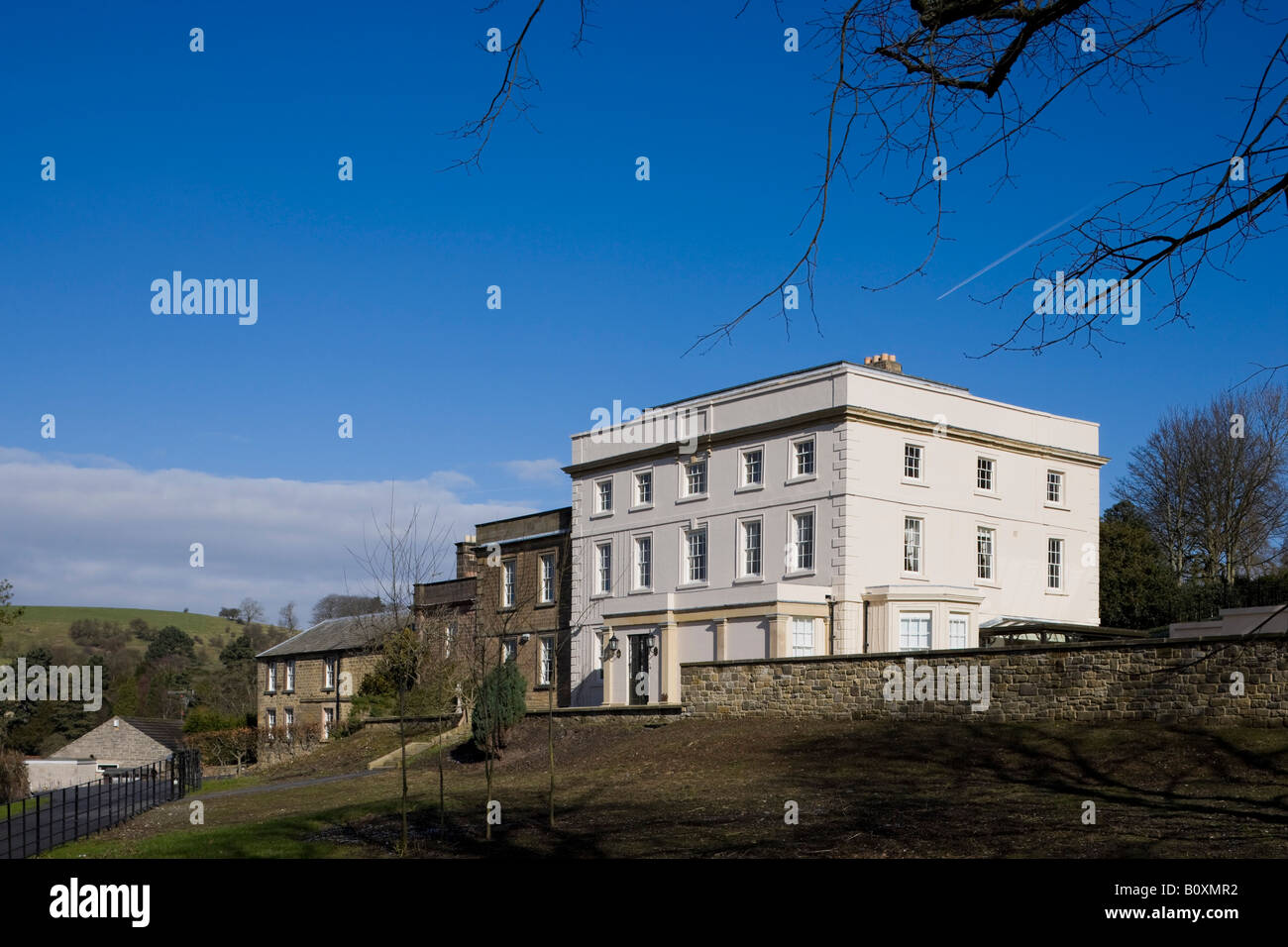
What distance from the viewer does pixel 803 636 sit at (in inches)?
1369

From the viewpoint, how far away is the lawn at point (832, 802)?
13.6 meters

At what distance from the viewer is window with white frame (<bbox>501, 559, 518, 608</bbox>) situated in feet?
159

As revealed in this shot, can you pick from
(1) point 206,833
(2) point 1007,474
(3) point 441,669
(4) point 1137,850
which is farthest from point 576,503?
(4) point 1137,850

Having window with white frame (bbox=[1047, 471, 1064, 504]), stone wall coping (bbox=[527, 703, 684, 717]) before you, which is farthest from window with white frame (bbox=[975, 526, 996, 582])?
stone wall coping (bbox=[527, 703, 684, 717])

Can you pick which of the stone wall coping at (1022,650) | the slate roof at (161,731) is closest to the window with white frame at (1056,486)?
the stone wall coping at (1022,650)

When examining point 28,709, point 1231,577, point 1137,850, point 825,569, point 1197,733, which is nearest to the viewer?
point 1137,850

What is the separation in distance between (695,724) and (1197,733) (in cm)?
1252

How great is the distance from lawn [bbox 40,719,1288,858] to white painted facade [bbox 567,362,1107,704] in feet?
26.7

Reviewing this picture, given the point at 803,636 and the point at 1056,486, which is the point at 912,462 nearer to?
the point at 1056,486

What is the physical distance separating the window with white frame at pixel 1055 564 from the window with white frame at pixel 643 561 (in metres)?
13.0

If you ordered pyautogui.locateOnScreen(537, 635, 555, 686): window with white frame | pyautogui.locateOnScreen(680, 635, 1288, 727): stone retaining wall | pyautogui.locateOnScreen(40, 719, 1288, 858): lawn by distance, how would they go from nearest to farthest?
pyautogui.locateOnScreen(40, 719, 1288, 858): lawn, pyautogui.locateOnScreen(680, 635, 1288, 727): stone retaining wall, pyautogui.locateOnScreen(537, 635, 555, 686): window with white frame

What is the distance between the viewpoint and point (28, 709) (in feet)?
216

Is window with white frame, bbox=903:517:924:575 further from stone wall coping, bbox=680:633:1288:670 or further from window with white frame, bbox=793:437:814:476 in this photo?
stone wall coping, bbox=680:633:1288:670
